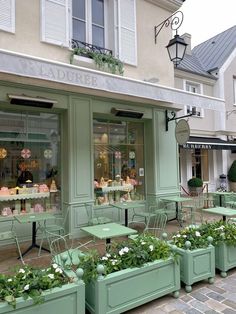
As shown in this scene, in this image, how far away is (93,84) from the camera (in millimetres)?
4926

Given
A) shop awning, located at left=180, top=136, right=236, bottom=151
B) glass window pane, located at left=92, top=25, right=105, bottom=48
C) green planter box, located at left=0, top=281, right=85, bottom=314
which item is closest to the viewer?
green planter box, located at left=0, top=281, right=85, bottom=314

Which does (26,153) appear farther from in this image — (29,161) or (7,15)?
(7,15)

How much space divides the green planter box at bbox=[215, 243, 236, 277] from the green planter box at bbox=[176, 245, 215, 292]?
9.8 inches

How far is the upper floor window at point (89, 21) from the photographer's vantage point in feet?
21.0

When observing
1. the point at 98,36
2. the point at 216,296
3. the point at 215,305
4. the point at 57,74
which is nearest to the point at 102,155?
the point at 57,74

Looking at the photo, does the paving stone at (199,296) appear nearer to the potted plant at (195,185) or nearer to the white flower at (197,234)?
the white flower at (197,234)

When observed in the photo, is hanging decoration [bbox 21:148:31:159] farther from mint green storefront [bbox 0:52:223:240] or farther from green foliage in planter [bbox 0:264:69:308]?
green foliage in planter [bbox 0:264:69:308]

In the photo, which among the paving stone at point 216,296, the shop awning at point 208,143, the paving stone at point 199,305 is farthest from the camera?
the shop awning at point 208,143

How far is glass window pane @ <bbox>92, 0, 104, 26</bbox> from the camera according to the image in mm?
6797

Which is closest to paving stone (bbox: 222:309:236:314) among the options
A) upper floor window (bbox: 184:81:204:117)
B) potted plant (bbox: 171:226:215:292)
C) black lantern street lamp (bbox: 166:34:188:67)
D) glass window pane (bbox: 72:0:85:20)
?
potted plant (bbox: 171:226:215:292)

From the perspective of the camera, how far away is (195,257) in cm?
362

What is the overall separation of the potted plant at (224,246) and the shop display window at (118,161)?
3.35 m

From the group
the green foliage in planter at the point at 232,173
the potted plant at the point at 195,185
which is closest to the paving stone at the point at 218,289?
the potted plant at the point at 195,185

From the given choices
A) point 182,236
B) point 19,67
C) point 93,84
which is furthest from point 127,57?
point 182,236
